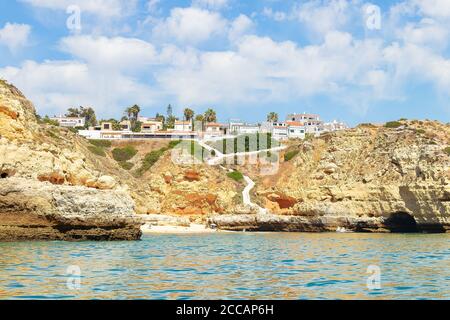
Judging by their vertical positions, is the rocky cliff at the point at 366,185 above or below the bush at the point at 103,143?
below

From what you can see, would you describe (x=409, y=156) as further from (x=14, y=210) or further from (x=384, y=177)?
(x=14, y=210)

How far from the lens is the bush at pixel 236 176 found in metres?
83.3

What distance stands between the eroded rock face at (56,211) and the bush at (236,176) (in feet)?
167

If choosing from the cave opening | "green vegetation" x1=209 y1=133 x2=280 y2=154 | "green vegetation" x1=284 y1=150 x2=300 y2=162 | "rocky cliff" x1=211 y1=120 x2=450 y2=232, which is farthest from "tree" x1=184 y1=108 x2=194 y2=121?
the cave opening

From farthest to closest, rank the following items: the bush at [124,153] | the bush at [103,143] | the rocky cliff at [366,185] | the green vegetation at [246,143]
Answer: the bush at [103,143], the green vegetation at [246,143], the bush at [124,153], the rocky cliff at [366,185]

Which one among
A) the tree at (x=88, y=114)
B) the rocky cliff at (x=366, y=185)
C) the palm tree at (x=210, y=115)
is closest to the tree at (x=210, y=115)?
the palm tree at (x=210, y=115)

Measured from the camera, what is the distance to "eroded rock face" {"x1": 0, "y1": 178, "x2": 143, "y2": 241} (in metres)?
29.7

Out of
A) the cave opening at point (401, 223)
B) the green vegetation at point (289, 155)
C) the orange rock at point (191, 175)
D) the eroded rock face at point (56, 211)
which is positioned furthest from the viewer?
the green vegetation at point (289, 155)

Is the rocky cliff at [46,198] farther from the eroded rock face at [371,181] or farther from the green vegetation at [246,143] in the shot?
the green vegetation at [246,143]

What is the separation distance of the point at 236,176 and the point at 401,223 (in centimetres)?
3368

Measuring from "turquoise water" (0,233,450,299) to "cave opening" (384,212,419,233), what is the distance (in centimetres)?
2384

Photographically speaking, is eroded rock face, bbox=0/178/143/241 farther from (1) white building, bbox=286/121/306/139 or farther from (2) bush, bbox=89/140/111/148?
(1) white building, bbox=286/121/306/139

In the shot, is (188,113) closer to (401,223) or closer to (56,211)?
(401,223)

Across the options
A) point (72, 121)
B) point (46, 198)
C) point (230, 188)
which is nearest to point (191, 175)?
point (230, 188)
